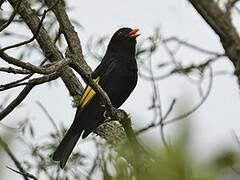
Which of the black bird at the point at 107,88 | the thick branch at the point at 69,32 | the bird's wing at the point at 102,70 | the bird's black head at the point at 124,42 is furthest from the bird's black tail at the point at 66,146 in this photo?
the bird's black head at the point at 124,42

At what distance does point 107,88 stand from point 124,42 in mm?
482

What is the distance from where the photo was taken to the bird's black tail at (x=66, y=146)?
12.7ft

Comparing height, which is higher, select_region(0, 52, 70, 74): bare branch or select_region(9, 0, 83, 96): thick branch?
select_region(9, 0, 83, 96): thick branch

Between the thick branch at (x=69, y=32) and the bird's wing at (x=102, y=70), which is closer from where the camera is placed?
the thick branch at (x=69, y=32)

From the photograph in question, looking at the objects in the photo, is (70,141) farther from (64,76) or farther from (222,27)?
(222,27)

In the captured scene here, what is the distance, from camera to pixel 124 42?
15.2ft

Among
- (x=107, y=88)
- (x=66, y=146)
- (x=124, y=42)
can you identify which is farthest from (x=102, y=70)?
(x=66, y=146)

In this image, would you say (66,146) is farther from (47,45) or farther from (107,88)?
(47,45)

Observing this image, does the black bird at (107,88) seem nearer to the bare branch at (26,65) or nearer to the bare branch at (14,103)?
the bare branch at (14,103)

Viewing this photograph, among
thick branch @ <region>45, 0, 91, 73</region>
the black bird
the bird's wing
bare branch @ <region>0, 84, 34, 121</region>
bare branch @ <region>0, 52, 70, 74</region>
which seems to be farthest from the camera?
the bird's wing

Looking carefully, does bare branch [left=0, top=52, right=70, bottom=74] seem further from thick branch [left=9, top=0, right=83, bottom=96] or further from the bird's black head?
the bird's black head

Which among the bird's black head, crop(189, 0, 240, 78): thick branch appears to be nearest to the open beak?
the bird's black head

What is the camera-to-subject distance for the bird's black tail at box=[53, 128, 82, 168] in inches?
152

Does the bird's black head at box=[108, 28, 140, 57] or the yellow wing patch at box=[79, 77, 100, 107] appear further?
the bird's black head at box=[108, 28, 140, 57]
